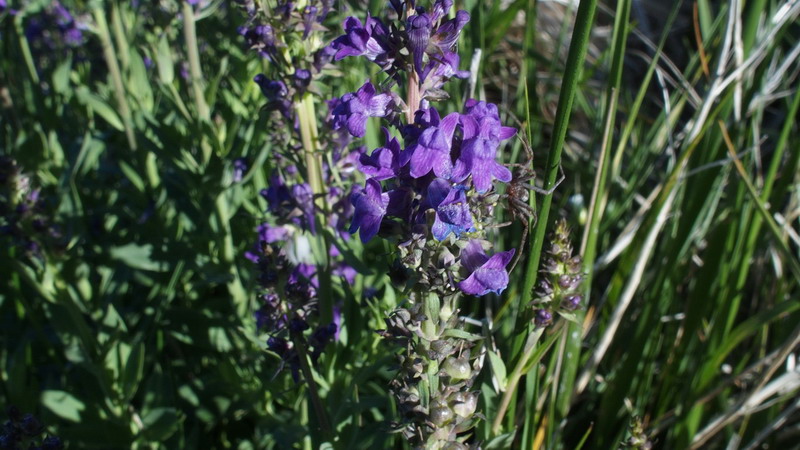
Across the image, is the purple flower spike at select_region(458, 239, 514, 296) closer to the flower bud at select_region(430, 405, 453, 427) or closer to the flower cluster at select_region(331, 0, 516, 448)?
the flower cluster at select_region(331, 0, 516, 448)

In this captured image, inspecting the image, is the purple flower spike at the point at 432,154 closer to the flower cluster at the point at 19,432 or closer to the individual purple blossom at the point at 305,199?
the individual purple blossom at the point at 305,199

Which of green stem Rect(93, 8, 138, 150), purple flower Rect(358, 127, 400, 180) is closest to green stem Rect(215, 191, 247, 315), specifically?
green stem Rect(93, 8, 138, 150)

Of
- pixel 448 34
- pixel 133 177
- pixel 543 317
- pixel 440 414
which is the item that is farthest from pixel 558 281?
pixel 133 177

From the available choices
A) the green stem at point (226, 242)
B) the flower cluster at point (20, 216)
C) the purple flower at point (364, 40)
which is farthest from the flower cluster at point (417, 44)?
the flower cluster at point (20, 216)

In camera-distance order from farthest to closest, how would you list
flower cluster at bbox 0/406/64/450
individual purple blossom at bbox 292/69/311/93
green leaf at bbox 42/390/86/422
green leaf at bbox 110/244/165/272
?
green leaf at bbox 110/244/165/272 → green leaf at bbox 42/390/86/422 → individual purple blossom at bbox 292/69/311/93 → flower cluster at bbox 0/406/64/450

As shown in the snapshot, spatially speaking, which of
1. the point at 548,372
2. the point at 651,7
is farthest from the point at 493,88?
the point at 548,372

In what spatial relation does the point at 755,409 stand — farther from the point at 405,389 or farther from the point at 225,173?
the point at 225,173
